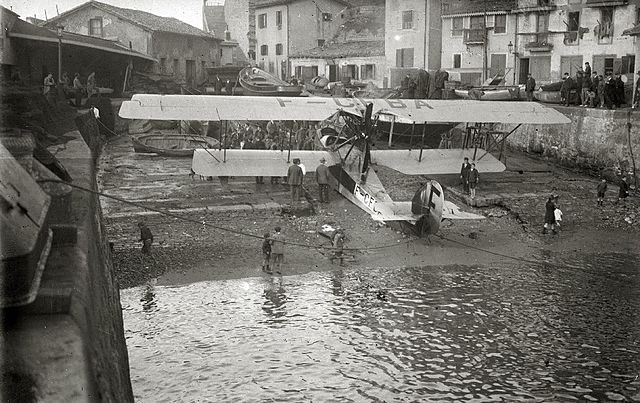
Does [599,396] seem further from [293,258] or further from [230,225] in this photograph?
[230,225]

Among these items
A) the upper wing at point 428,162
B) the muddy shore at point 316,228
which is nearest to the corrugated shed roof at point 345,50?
the upper wing at point 428,162

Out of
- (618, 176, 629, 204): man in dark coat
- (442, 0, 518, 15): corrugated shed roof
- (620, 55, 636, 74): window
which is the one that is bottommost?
(618, 176, 629, 204): man in dark coat

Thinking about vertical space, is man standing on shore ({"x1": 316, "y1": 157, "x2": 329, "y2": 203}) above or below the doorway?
below

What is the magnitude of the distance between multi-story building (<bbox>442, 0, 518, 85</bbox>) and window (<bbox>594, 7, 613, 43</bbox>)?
22.4 ft

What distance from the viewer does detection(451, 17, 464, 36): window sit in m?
47.1

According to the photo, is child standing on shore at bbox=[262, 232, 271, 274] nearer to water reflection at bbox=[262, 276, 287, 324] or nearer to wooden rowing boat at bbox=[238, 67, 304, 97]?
water reflection at bbox=[262, 276, 287, 324]

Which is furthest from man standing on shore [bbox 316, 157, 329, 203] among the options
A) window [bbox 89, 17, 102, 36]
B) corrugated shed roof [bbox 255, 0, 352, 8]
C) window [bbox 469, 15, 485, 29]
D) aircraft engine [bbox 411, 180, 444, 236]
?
corrugated shed roof [bbox 255, 0, 352, 8]

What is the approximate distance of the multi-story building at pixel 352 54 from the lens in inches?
2130

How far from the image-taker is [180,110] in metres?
21.2

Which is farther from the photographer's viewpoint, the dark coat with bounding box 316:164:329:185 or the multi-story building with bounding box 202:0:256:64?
the multi-story building with bounding box 202:0:256:64

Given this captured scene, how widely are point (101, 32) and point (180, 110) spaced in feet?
107

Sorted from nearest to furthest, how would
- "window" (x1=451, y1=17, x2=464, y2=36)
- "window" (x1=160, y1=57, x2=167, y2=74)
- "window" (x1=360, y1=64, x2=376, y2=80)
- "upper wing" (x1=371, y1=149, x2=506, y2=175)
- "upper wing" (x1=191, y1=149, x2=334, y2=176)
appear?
"upper wing" (x1=191, y1=149, x2=334, y2=176), "upper wing" (x1=371, y1=149, x2=506, y2=175), "window" (x1=451, y1=17, x2=464, y2=36), "window" (x1=160, y1=57, x2=167, y2=74), "window" (x1=360, y1=64, x2=376, y2=80)

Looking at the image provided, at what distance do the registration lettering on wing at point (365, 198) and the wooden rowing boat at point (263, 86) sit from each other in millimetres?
23206

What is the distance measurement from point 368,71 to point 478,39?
36.2ft
